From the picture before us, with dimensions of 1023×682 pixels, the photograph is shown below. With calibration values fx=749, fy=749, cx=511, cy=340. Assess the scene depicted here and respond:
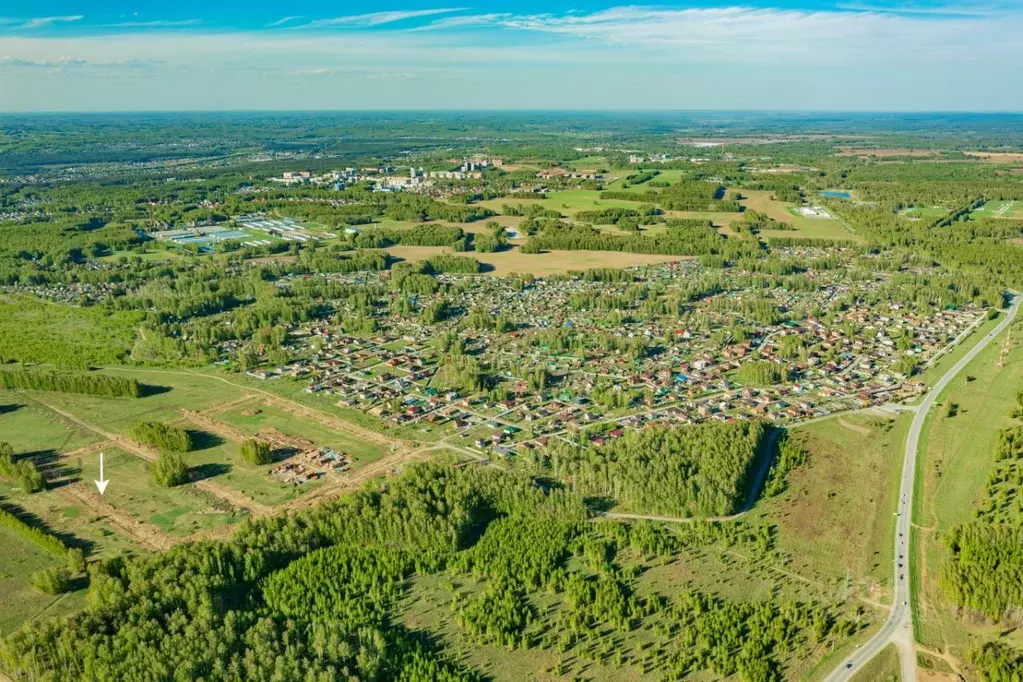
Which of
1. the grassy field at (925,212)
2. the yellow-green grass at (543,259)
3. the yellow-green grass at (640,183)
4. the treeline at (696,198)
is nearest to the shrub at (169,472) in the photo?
the yellow-green grass at (543,259)

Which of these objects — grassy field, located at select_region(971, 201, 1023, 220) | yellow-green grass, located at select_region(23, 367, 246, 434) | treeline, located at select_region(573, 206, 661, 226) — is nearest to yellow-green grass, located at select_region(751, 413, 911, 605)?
yellow-green grass, located at select_region(23, 367, 246, 434)

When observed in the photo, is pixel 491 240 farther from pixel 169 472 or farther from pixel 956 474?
pixel 956 474

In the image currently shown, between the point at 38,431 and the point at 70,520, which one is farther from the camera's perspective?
the point at 38,431

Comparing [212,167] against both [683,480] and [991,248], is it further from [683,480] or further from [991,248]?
[683,480]

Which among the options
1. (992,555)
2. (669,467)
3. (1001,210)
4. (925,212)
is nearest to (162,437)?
(669,467)

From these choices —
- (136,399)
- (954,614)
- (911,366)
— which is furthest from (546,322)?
(954,614)
